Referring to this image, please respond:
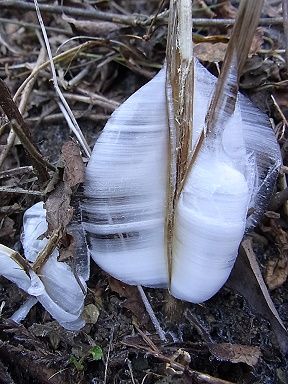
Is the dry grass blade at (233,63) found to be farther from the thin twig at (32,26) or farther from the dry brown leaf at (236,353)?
the thin twig at (32,26)

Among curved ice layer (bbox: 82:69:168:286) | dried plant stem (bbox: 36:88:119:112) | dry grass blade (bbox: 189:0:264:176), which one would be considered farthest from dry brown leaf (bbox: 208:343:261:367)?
dried plant stem (bbox: 36:88:119:112)

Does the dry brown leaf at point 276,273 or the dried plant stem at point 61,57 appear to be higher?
the dried plant stem at point 61,57

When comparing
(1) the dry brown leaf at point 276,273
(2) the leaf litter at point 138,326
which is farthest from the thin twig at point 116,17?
(1) the dry brown leaf at point 276,273

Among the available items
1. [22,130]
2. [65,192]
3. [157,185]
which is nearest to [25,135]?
[22,130]

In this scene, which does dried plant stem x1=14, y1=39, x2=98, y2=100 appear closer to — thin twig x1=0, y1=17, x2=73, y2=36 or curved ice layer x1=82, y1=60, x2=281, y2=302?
thin twig x1=0, y1=17, x2=73, y2=36

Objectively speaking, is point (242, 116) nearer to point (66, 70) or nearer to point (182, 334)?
point (182, 334)

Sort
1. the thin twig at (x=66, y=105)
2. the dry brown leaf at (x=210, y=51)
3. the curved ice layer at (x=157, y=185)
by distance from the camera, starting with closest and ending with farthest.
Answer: the curved ice layer at (x=157, y=185) → the thin twig at (x=66, y=105) → the dry brown leaf at (x=210, y=51)

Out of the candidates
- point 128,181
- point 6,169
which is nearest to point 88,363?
point 128,181
